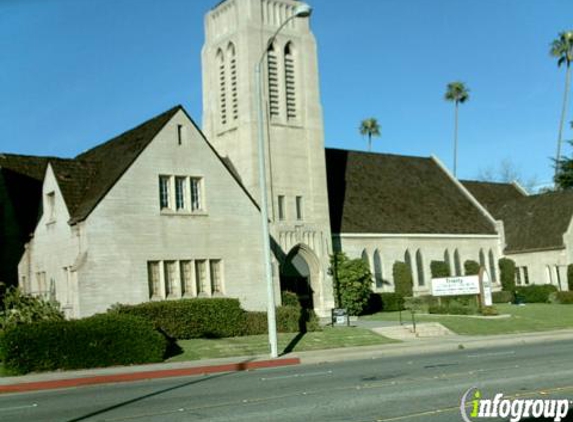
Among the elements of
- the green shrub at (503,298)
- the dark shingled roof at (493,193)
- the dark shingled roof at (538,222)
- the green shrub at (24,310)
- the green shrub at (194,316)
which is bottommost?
the green shrub at (503,298)

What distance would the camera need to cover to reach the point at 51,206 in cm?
3359

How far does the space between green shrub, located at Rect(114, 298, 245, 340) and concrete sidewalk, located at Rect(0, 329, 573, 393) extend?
5.21 metres

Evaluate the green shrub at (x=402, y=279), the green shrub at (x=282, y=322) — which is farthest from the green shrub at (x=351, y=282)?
the green shrub at (x=282, y=322)

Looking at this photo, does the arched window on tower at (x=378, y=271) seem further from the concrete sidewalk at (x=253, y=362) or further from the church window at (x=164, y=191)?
the church window at (x=164, y=191)

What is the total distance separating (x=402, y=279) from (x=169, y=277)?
20255 millimetres

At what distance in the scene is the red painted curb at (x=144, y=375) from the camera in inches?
740

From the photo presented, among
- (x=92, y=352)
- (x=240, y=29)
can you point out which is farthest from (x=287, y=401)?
(x=240, y=29)

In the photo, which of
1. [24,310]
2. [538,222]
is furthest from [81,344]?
[538,222]

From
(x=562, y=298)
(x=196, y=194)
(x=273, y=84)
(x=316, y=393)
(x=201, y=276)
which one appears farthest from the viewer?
(x=562, y=298)

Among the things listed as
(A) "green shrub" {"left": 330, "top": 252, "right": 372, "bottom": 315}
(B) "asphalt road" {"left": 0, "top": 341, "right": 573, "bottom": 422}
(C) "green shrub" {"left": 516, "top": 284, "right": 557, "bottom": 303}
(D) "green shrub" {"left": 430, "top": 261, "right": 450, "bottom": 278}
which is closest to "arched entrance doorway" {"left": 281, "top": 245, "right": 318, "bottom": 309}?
(A) "green shrub" {"left": 330, "top": 252, "right": 372, "bottom": 315}

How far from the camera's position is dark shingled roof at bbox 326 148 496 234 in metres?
48.9

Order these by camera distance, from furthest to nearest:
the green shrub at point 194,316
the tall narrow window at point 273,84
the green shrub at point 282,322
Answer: the tall narrow window at point 273,84 → the green shrub at point 282,322 → the green shrub at point 194,316

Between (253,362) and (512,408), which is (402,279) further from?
(512,408)

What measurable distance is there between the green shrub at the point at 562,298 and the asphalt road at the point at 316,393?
1155 inches
